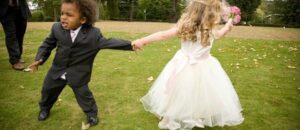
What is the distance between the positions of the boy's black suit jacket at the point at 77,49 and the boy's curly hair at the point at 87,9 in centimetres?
11

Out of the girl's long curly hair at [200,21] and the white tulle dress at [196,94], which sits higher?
the girl's long curly hair at [200,21]

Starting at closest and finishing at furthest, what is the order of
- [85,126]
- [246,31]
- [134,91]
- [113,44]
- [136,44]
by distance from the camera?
[113,44], [136,44], [85,126], [134,91], [246,31]

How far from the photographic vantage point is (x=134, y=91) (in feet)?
18.5

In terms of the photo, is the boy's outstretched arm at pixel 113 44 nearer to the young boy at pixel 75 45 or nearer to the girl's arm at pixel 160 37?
the young boy at pixel 75 45

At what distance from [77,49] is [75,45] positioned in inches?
2.2

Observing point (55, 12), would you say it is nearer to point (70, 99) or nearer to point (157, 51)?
point (157, 51)

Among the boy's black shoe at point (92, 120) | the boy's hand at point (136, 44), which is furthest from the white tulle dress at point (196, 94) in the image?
the boy's black shoe at point (92, 120)

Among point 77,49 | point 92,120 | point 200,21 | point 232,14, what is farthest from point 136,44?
point 232,14

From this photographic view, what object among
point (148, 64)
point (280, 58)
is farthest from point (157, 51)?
point (280, 58)

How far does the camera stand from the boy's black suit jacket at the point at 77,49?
3.81 metres

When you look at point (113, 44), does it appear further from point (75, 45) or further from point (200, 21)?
point (200, 21)

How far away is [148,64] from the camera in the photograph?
7711 millimetres

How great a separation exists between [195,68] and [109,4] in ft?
152

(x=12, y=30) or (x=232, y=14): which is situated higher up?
(x=232, y=14)
